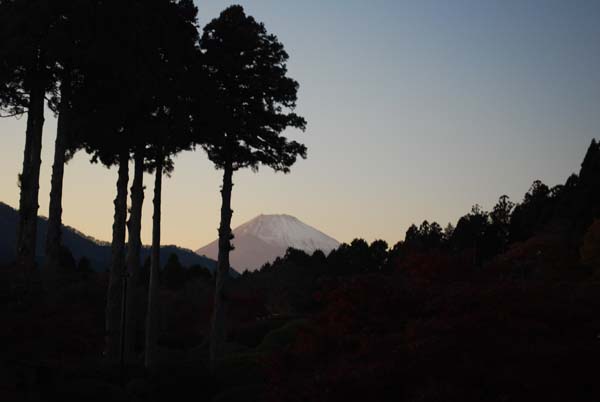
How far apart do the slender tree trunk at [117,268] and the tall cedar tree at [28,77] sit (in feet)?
13.3

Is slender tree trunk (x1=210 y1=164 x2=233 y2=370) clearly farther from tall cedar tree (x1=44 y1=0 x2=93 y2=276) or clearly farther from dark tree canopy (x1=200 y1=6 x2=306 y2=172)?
tall cedar tree (x1=44 y1=0 x2=93 y2=276)

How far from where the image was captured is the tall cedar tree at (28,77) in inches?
794

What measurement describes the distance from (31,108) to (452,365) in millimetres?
15383

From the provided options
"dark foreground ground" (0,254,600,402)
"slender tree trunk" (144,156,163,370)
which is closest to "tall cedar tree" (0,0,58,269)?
"dark foreground ground" (0,254,600,402)

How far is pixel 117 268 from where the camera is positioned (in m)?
24.8

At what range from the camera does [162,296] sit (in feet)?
194

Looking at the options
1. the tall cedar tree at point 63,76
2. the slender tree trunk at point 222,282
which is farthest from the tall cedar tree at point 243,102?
the tall cedar tree at point 63,76

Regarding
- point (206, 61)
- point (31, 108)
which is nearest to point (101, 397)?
point (31, 108)

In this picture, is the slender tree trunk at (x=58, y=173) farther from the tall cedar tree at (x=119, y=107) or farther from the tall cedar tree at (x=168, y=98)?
the tall cedar tree at (x=168, y=98)

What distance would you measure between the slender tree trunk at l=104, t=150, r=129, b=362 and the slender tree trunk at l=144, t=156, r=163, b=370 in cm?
186

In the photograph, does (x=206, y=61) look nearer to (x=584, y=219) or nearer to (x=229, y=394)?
(x=229, y=394)

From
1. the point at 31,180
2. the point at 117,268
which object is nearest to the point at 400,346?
the point at 31,180

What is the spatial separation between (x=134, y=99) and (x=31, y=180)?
423 cm

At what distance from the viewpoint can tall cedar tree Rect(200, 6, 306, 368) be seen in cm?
2834
